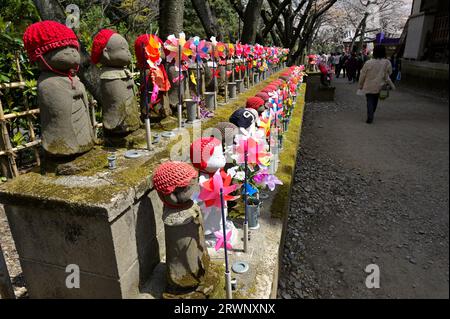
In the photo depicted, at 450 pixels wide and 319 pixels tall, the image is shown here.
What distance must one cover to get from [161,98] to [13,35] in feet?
9.75

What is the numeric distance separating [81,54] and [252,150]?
316 cm

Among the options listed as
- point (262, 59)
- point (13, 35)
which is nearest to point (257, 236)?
point (13, 35)

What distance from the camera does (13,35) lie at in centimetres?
446

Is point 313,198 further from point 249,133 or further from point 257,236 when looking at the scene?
point 249,133

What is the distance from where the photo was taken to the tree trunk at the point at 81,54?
3963 mm

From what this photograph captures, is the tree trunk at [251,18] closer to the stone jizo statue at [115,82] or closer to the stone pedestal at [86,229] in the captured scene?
the stone jizo statue at [115,82]

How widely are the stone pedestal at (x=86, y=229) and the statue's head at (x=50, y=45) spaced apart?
2.20 ft

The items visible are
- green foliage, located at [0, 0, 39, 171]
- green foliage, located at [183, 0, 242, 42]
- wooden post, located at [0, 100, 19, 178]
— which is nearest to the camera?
wooden post, located at [0, 100, 19, 178]

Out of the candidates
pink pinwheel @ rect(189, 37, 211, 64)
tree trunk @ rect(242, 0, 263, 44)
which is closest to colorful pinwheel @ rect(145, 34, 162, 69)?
pink pinwheel @ rect(189, 37, 211, 64)

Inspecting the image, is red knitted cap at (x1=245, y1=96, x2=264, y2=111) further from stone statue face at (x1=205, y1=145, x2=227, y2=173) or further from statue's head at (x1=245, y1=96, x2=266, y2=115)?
stone statue face at (x1=205, y1=145, x2=227, y2=173)

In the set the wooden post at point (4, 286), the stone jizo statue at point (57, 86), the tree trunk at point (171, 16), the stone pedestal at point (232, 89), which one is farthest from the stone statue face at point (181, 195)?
the stone pedestal at point (232, 89)

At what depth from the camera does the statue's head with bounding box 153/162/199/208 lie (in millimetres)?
1601

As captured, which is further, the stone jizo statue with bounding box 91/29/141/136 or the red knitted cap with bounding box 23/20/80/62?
the stone jizo statue with bounding box 91/29/141/136

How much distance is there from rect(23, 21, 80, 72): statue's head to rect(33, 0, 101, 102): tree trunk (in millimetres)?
2406
